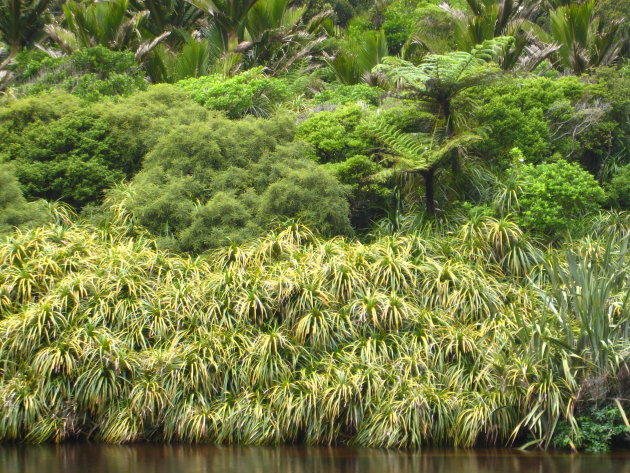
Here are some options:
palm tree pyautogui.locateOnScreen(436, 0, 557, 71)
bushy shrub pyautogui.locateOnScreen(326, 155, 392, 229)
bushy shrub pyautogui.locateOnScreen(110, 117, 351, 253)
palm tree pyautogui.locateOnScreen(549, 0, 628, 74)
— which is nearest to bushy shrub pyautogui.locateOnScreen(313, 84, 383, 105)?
palm tree pyautogui.locateOnScreen(436, 0, 557, 71)

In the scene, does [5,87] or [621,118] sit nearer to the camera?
[621,118]

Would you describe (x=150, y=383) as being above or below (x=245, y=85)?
below

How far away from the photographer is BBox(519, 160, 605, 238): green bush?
43.7 ft

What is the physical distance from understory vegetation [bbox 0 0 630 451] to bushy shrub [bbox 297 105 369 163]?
0.06m

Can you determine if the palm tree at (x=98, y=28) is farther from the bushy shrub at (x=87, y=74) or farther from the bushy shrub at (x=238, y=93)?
the bushy shrub at (x=238, y=93)

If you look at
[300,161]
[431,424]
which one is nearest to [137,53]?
[300,161]

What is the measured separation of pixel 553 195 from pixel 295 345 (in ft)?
18.6

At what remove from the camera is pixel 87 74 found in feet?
58.0


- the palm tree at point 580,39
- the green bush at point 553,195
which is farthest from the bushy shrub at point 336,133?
the palm tree at point 580,39

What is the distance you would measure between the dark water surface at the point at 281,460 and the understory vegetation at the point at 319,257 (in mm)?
304

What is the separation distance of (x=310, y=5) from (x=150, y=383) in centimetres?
2436

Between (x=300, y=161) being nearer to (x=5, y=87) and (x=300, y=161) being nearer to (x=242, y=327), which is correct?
(x=242, y=327)

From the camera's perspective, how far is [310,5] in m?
31.6

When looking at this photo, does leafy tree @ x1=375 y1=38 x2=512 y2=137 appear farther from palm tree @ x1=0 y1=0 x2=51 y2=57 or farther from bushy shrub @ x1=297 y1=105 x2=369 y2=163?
palm tree @ x1=0 y1=0 x2=51 y2=57
